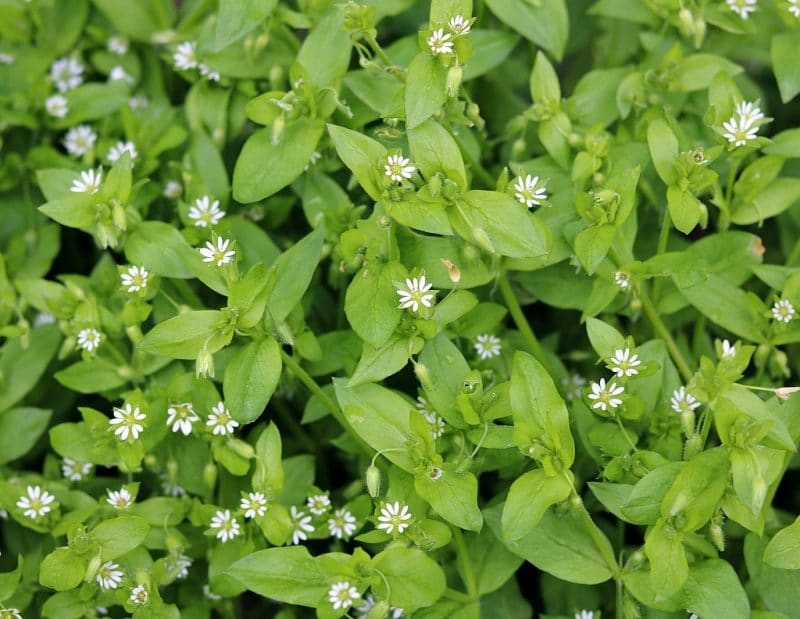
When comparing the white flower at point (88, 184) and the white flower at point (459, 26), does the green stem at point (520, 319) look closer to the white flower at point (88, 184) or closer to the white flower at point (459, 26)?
the white flower at point (459, 26)

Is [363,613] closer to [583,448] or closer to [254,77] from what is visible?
[583,448]

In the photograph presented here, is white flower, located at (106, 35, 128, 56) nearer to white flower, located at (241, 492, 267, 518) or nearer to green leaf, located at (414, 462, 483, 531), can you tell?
white flower, located at (241, 492, 267, 518)

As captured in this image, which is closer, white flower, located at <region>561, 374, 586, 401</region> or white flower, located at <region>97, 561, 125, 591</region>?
white flower, located at <region>97, 561, 125, 591</region>

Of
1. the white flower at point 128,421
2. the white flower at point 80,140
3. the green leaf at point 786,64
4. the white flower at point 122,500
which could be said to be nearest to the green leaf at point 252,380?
the white flower at point 128,421

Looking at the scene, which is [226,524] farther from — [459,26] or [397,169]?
[459,26]

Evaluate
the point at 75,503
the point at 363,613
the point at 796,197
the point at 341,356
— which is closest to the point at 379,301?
the point at 341,356

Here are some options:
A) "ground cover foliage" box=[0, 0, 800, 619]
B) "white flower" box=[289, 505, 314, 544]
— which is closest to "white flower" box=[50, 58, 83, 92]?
"ground cover foliage" box=[0, 0, 800, 619]

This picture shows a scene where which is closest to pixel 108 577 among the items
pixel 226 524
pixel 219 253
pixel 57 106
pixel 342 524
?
pixel 226 524
